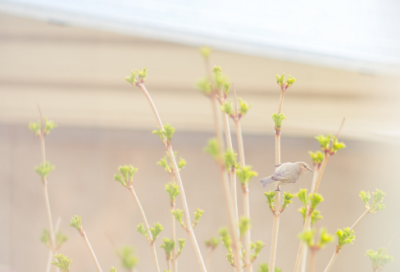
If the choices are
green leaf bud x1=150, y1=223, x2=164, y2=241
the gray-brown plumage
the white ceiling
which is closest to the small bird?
the gray-brown plumage

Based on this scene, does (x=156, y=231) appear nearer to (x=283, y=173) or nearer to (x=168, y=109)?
(x=283, y=173)

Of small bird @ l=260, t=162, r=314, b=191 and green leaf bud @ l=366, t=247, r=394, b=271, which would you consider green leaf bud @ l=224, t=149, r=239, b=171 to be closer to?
small bird @ l=260, t=162, r=314, b=191

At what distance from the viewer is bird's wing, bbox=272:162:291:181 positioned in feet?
0.81

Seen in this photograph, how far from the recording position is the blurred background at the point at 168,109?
0.74 metres

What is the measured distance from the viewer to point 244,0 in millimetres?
734

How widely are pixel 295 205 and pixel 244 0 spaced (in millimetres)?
538

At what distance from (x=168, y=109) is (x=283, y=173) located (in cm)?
73

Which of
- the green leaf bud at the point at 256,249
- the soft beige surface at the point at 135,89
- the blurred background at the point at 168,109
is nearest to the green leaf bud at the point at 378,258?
the green leaf bud at the point at 256,249

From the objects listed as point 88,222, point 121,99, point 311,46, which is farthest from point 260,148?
point 88,222

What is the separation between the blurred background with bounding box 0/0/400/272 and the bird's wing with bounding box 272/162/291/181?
1.78ft

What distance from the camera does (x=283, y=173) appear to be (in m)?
0.25

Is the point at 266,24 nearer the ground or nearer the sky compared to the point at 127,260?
nearer the sky

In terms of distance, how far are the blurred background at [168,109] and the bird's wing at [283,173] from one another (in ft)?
1.78

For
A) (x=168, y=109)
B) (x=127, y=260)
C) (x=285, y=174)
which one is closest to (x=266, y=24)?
(x=168, y=109)
